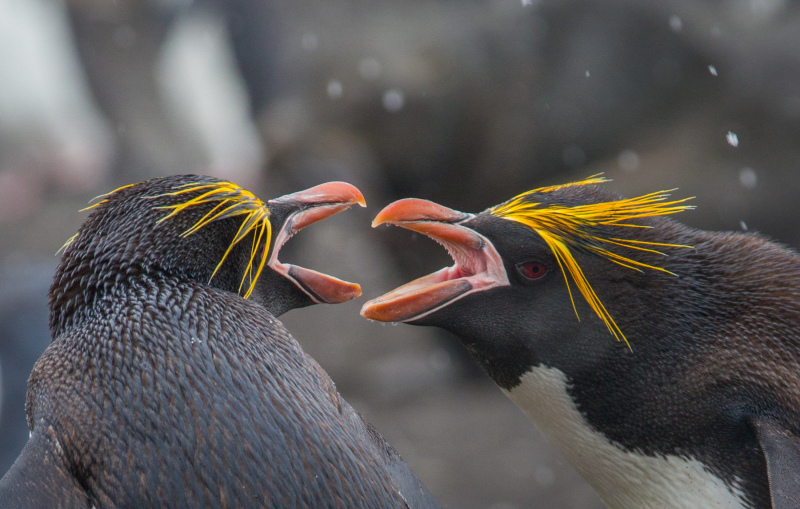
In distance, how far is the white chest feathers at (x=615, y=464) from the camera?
1.67m

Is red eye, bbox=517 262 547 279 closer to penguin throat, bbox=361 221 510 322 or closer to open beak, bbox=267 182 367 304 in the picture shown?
penguin throat, bbox=361 221 510 322

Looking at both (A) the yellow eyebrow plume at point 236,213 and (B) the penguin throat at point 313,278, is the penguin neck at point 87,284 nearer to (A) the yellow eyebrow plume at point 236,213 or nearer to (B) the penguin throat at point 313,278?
(A) the yellow eyebrow plume at point 236,213

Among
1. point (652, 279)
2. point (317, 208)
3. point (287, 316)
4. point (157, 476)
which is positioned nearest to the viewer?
point (157, 476)

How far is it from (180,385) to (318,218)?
1.70 ft

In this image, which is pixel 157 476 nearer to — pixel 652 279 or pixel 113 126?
pixel 652 279

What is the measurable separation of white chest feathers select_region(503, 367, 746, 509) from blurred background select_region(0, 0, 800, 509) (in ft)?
6.85

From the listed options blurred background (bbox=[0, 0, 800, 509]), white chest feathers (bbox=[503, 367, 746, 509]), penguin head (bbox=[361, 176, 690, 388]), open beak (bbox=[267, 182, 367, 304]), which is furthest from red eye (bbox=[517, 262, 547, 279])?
blurred background (bbox=[0, 0, 800, 509])

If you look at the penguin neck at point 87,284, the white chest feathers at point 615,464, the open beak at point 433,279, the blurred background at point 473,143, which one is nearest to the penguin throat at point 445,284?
the open beak at point 433,279

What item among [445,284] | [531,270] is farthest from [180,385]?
[531,270]

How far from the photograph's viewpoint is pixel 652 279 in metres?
1.69

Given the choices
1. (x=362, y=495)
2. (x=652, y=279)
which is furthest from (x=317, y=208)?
(x=652, y=279)

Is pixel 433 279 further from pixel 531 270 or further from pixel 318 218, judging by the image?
pixel 318 218

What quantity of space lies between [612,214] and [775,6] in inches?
141

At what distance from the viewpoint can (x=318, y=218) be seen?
1562 mm
